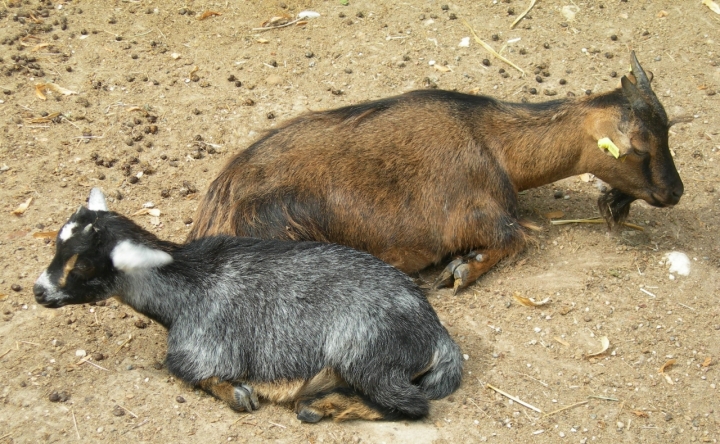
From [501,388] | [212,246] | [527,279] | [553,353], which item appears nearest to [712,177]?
[527,279]

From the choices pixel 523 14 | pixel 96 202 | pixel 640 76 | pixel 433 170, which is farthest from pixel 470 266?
pixel 523 14

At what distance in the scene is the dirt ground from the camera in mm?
5008

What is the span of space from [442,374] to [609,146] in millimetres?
2346

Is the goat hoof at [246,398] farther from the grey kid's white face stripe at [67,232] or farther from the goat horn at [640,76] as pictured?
the goat horn at [640,76]

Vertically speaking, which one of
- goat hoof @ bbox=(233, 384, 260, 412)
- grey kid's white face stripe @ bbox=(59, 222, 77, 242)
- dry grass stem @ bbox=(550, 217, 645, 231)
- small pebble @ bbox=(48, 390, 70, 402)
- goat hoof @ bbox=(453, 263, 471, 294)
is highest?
grey kid's white face stripe @ bbox=(59, 222, 77, 242)

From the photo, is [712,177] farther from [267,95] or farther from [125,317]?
[125,317]

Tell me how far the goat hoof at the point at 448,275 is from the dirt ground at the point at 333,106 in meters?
0.10

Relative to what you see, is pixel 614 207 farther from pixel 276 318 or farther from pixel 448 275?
pixel 276 318

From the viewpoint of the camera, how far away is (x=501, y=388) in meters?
5.31

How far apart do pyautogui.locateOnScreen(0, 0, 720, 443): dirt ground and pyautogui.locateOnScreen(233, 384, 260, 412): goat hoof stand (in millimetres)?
96

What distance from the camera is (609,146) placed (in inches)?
245

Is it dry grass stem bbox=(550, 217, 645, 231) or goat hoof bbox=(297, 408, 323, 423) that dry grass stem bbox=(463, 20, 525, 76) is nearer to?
dry grass stem bbox=(550, 217, 645, 231)

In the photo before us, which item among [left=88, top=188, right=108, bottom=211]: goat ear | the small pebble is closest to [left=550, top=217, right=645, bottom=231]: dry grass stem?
[left=88, top=188, right=108, bottom=211]: goat ear

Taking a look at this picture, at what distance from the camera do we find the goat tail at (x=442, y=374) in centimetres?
518
